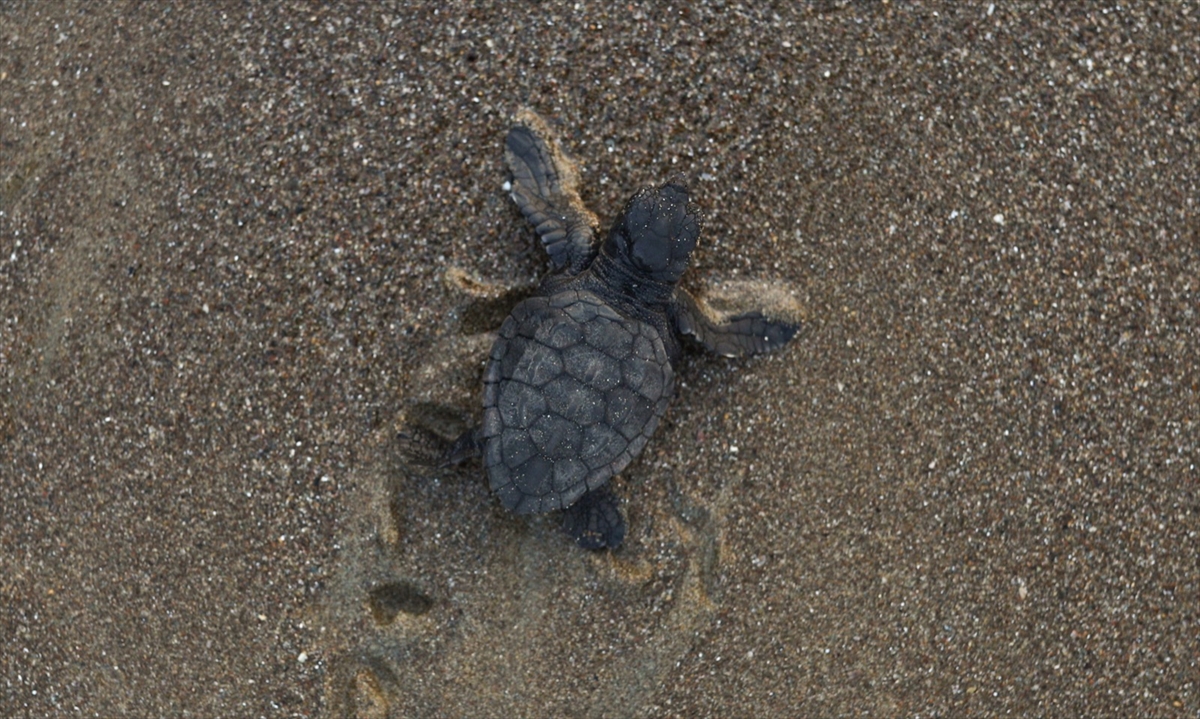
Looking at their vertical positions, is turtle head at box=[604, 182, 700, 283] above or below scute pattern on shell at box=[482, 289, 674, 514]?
above

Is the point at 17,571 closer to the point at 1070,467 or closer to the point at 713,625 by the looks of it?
the point at 713,625

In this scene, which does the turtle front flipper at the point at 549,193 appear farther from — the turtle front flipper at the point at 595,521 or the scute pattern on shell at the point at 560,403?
the turtle front flipper at the point at 595,521

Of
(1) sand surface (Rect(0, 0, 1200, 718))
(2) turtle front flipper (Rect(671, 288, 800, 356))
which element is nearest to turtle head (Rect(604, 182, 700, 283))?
(2) turtle front flipper (Rect(671, 288, 800, 356))

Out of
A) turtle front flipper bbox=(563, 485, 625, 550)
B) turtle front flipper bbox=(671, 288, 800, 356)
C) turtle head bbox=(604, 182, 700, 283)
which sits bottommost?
turtle front flipper bbox=(563, 485, 625, 550)

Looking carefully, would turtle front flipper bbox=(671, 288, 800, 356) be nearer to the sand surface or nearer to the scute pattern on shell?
the sand surface

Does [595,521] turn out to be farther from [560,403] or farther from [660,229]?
[660,229]

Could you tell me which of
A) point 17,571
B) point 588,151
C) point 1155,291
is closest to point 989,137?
point 1155,291
